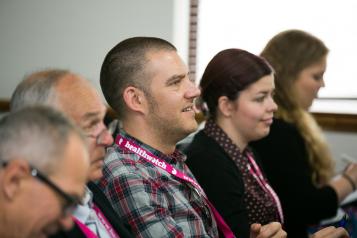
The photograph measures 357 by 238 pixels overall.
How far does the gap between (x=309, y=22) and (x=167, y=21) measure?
2.97ft

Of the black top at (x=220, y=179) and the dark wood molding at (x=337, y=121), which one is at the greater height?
the black top at (x=220, y=179)

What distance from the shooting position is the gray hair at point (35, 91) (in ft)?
5.42

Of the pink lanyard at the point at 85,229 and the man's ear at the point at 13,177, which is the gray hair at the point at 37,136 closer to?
the man's ear at the point at 13,177

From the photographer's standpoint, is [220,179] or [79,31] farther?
[79,31]

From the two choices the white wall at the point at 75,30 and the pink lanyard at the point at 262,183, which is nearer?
the pink lanyard at the point at 262,183

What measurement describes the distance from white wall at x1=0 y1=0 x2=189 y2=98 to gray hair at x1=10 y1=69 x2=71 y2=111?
2.34 m

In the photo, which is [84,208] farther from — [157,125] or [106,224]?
[157,125]

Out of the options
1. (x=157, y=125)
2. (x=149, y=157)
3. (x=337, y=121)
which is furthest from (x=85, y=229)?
(x=337, y=121)

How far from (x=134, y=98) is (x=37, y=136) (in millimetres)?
959

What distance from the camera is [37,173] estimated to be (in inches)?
45.3

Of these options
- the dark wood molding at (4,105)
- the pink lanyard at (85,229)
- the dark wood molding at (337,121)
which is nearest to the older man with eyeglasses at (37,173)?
the pink lanyard at (85,229)

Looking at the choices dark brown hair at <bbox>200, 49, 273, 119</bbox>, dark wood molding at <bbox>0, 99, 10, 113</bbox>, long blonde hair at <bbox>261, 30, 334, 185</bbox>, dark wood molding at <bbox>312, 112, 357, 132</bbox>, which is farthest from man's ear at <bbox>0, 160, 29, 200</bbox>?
dark wood molding at <bbox>0, 99, 10, 113</bbox>

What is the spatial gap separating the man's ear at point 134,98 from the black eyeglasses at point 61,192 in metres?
0.93

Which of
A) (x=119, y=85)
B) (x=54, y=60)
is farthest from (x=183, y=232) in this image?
(x=54, y=60)
